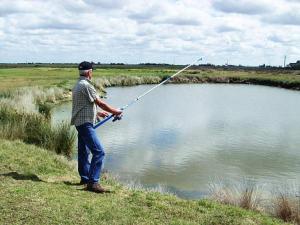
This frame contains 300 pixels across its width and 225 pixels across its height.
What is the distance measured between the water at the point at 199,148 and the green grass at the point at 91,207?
3643 mm

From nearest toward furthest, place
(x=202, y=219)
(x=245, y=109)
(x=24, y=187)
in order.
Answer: (x=202, y=219)
(x=24, y=187)
(x=245, y=109)

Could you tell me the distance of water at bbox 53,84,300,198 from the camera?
1278 cm

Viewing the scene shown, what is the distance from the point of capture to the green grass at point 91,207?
6113mm

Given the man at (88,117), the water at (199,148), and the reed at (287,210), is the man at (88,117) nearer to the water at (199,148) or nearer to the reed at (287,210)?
the reed at (287,210)

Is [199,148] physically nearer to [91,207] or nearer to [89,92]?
[89,92]

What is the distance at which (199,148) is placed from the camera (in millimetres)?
16906

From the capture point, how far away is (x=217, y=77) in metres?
71.9

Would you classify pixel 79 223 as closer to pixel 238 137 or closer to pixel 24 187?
pixel 24 187

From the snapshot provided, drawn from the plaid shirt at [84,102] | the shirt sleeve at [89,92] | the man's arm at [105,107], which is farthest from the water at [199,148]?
the shirt sleeve at [89,92]

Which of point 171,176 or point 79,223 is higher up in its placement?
point 79,223

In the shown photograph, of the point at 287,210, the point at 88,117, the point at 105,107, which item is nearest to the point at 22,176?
the point at 88,117

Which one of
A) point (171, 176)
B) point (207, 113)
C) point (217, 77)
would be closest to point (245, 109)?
point (207, 113)

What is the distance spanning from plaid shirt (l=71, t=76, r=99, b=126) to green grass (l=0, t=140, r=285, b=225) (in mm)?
1052

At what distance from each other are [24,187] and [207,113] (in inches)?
873
